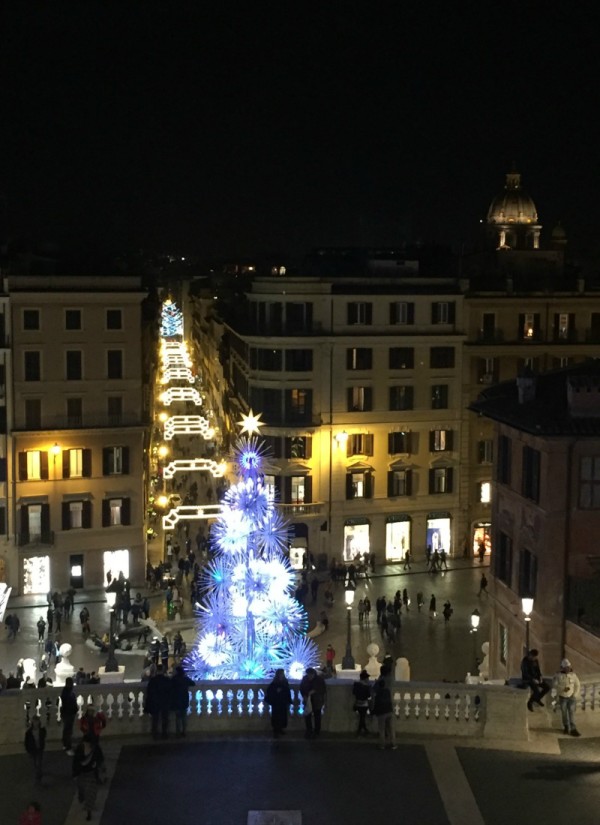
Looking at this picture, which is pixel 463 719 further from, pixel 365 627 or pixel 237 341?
pixel 237 341

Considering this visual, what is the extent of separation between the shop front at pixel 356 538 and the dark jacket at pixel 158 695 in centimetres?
4027

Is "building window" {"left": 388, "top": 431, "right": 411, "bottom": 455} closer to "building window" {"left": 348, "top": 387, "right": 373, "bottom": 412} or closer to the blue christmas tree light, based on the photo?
"building window" {"left": 348, "top": 387, "right": 373, "bottom": 412}

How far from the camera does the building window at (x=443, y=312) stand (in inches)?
2469

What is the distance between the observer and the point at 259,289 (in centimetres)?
6150

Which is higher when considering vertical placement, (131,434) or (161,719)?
(131,434)

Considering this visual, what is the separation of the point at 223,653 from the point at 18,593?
27566 mm

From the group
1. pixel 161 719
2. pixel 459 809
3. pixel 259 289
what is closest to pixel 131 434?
pixel 259 289

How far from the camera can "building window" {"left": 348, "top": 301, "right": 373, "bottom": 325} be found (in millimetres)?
61250

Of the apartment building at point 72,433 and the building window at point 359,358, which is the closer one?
the apartment building at point 72,433

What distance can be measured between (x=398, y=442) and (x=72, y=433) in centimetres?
1805

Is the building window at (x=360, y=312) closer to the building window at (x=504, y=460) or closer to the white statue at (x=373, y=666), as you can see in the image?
the white statue at (x=373, y=666)

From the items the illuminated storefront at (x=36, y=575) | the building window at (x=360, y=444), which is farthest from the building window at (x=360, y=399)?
the illuminated storefront at (x=36, y=575)

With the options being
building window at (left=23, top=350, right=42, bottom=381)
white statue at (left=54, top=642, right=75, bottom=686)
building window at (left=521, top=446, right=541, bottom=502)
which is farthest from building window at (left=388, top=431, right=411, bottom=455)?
building window at (left=521, top=446, right=541, bottom=502)

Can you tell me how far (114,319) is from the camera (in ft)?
184
